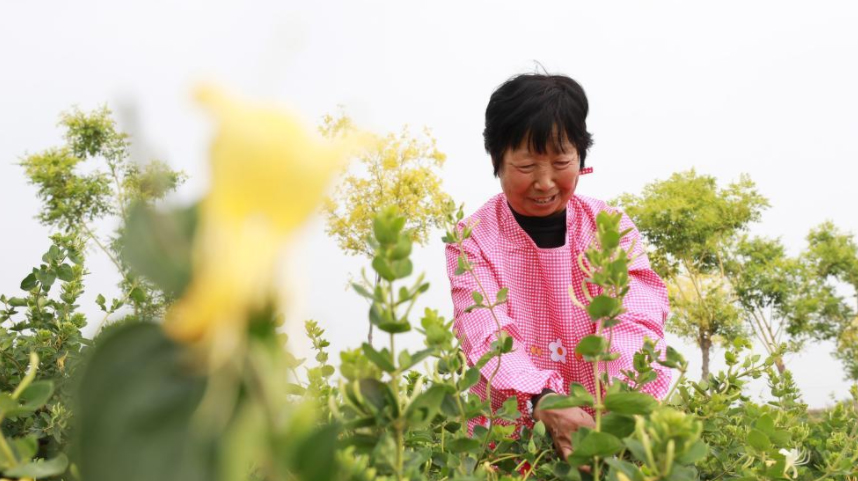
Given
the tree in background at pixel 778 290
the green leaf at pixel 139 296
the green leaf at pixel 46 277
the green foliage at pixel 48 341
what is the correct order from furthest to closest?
the tree in background at pixel 778 290 < the green leaf at pixel 46 277 < the green foliage at pixel 48 341 < the green leaf at pixel 139 296

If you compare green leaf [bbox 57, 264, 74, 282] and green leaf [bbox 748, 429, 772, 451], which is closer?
green leaf [bbox 748, 429, 772, 451]

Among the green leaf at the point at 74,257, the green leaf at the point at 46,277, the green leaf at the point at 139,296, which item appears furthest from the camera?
the green leaf at the point at 74,257

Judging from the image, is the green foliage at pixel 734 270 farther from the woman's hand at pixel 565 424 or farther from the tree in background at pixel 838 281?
the woman's hand at pixel 565 424

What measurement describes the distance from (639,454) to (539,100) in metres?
1.50

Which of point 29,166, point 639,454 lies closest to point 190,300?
point 639,454

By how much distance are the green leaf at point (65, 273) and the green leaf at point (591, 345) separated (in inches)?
51.1

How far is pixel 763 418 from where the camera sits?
0.85 metres

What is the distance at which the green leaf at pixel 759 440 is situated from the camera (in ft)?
2.75

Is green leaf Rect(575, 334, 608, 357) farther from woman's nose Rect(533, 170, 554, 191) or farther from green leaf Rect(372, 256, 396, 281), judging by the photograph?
woman's nose Rect(533, 170, 554, 191)

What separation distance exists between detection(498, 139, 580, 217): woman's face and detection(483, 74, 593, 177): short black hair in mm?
24

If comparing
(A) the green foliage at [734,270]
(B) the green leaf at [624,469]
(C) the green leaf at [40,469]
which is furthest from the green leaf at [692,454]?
(A) the green foliage at [734,270]

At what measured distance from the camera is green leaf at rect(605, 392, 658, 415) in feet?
1.95

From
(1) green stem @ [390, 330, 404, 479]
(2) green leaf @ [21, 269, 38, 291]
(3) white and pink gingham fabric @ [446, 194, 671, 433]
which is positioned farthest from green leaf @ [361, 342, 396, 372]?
(2) green leaf @ [21, 269, 38, 291]

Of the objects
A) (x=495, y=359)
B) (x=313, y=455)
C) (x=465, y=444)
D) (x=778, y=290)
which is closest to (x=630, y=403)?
(x=465, y=444)
